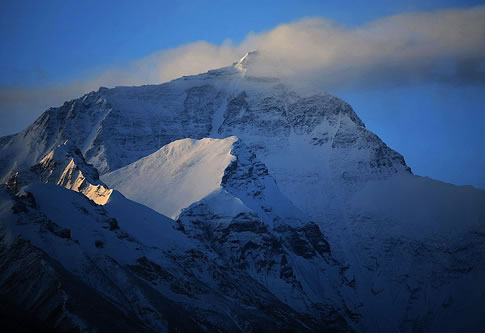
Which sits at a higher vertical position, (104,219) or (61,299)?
(104,219)

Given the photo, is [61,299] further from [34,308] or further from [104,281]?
[104,281]

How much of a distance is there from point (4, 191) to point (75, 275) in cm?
2886

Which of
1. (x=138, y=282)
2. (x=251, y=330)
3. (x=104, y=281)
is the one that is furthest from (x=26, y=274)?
(x=251, y=330)

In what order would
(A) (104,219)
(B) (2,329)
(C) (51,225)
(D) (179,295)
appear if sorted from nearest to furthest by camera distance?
(B) (2,329)
(C) (51,225)
(D) (179,295)
(A) (104,219)

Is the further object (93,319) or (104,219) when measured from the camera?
(104,219)

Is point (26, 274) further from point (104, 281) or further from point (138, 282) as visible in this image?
point (138, 282)

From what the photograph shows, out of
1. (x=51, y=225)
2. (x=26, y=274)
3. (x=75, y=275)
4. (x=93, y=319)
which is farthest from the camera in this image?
(x=51, y=225)

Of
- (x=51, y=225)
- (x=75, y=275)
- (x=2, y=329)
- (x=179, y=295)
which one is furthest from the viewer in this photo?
Result: (x=179, y=295)

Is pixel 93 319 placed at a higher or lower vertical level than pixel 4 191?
lower

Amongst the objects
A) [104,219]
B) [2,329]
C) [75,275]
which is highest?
[104,219]

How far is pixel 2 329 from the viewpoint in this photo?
114m

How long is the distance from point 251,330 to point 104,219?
42.6 meters

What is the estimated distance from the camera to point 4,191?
16662cm

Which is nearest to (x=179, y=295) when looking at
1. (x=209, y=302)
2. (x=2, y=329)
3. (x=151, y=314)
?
(x=209, y=302)
